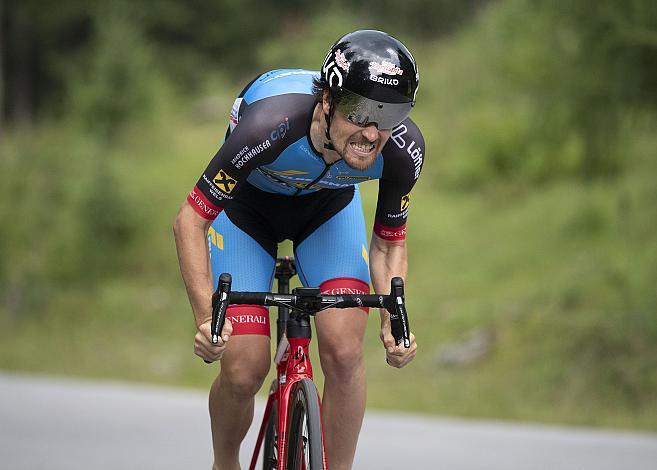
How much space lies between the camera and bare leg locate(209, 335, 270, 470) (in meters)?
4.20

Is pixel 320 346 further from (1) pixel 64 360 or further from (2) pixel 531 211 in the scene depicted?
(2) pixel 531 211

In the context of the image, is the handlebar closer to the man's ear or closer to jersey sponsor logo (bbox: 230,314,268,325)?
jersey sponsor logo (bbox: 230,314,268,325)

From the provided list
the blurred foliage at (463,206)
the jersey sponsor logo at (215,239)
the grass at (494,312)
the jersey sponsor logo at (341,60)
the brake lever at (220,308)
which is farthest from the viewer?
the grass at (494,312)

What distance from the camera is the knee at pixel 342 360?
4207 millimetres

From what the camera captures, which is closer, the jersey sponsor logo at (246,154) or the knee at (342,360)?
the jersey sponsor logo at (246,154)

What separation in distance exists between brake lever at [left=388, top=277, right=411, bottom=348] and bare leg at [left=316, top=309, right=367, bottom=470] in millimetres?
341

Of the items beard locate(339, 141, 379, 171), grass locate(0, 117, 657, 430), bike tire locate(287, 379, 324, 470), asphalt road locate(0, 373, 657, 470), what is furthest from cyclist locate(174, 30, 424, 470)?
grass locate(0, 117, 657, 430)

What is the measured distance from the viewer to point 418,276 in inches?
687

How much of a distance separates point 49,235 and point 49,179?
3.95 ft

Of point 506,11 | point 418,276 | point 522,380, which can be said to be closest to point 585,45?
point 522,380

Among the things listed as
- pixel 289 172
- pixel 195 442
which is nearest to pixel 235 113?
pixel 289 172

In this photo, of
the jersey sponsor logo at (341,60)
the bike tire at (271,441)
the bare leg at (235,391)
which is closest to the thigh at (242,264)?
the bare leg at (235,391)

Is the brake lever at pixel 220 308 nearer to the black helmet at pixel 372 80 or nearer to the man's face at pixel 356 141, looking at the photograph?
the man's face at pixel 356 141

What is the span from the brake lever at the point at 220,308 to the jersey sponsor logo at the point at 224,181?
0.39 meters
